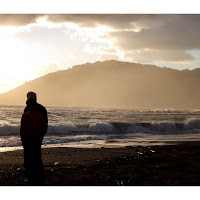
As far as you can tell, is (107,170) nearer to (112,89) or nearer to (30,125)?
(30,125)

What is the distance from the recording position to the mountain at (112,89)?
48.2 metres

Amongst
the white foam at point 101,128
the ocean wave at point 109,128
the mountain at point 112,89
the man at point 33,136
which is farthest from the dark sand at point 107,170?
the mountain at point 112,89

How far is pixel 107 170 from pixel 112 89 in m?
66.6

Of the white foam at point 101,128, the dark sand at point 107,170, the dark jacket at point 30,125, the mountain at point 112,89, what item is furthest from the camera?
the mountain at point 112,89

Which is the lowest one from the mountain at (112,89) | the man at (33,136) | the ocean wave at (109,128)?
the ocean wave at (109,128)

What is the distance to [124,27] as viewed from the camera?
12.2m

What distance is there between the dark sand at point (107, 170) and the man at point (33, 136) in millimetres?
349

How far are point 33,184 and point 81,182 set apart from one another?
1.00m

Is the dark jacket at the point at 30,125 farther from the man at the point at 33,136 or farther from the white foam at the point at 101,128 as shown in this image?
the white foam at the point at 101,128

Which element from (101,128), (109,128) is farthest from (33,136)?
(109,128)

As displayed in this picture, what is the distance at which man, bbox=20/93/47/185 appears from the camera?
6.03 metres

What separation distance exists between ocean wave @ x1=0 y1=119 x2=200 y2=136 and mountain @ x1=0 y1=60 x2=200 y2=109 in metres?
15.0

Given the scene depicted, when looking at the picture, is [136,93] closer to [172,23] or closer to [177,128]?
[177,128]

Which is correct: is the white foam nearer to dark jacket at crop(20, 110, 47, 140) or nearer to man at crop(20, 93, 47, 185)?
man at crop(20, 93, 47, 185)
